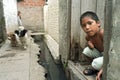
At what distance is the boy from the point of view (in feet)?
9.85

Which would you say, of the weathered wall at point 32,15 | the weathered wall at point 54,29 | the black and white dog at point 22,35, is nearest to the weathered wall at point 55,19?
the weathered wall at point 54,29

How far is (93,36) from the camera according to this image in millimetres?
3229

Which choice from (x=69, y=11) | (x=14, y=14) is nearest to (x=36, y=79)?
(x=69, y=11)

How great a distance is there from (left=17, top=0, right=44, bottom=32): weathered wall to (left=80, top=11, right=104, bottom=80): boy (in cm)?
1153

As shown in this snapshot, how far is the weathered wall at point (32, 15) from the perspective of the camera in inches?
575

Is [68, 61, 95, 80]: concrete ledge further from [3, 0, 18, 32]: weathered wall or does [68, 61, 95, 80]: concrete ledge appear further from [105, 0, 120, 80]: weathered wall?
[3, 0, 18, 32]: weathered wall

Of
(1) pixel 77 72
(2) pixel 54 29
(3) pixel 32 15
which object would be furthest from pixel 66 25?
(3) pixel 32 15

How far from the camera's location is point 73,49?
4.38m

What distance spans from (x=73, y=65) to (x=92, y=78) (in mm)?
1022

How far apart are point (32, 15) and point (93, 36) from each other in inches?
471

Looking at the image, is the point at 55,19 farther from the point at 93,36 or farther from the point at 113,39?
the point at 113,39

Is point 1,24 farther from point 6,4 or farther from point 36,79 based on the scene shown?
point 36,79

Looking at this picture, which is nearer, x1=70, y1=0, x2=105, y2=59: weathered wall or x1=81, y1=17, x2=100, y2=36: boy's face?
x1=81, y1=17, x2=100, y2=36: boy's face

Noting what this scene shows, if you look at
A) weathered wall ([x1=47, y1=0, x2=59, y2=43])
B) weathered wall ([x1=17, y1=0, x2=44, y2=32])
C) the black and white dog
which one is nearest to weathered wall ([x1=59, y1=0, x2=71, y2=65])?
weathered wall ([x1=47, y1=0, x2=59, y2=43])
